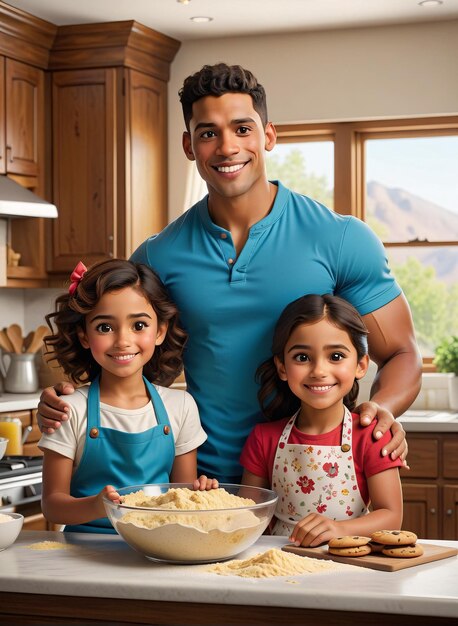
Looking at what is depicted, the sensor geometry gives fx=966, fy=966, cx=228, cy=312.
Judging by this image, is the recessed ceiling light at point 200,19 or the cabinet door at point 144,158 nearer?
the recessed ceiling light at point 200,19

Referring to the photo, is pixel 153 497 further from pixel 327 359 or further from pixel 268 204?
pixel 268 204

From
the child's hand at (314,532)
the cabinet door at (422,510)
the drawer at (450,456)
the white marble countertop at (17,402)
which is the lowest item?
the cabinet door at (422,510)

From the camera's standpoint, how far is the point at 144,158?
5305 mm

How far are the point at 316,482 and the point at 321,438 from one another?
0.09m

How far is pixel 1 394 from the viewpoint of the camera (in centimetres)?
502

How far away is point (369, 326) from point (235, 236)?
0.36 meters

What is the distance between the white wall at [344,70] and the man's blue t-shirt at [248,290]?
10.7ft

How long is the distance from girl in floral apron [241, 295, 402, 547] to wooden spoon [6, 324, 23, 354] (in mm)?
3398

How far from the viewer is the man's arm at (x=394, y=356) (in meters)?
2.08

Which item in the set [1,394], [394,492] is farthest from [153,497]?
[1,394]

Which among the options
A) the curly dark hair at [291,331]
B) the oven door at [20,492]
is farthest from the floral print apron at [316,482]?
the oven door at [20,492]

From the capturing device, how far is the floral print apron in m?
1.91

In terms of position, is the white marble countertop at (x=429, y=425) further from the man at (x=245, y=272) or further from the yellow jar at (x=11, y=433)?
the man at (x=245, y=272)

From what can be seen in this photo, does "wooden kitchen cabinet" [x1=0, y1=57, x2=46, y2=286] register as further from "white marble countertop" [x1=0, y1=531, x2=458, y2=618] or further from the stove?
"white marble countertop" [x1=0, y1=531, x2=458, y2=618]
